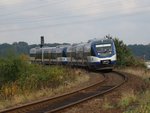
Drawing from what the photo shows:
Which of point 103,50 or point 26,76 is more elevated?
point 103,50

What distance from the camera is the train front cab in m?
41.1

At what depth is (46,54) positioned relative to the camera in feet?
212

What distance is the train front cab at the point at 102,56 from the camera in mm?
41062

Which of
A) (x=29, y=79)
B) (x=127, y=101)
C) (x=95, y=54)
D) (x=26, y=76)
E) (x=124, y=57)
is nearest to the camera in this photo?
(x=127, y=101)

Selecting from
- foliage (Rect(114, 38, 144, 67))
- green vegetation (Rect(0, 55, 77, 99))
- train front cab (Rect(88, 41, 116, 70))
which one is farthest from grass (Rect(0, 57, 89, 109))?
foliage (Rect(114, 38, 144, 67))

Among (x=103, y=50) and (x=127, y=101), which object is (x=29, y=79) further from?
(x=103, y=50)

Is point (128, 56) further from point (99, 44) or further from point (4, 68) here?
point (4, 68)

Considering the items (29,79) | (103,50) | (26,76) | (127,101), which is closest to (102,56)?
(103,50)

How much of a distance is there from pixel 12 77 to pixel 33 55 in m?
46.0

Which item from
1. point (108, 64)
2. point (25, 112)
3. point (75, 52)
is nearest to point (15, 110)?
point (25, 112)

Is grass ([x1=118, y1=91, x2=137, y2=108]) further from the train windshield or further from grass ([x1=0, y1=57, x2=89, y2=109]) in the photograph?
the train windshield

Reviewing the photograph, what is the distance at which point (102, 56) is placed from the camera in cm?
4128

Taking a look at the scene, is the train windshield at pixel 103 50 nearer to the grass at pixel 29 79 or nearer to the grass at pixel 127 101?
the grass at pixel 29 79

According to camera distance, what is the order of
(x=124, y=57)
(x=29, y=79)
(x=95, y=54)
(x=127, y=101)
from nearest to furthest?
1. (x=127, y=101)
2. (x=29, y=79)
3. (x=95, y=54)
4. (x=124, y=57)
